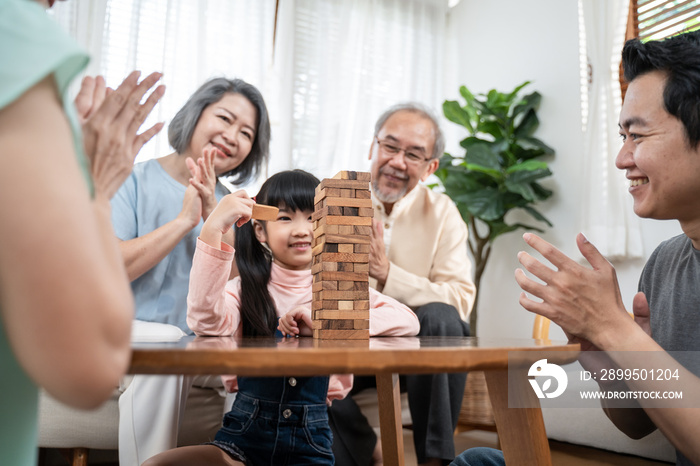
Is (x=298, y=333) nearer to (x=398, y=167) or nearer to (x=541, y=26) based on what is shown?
(x=398, y=167)

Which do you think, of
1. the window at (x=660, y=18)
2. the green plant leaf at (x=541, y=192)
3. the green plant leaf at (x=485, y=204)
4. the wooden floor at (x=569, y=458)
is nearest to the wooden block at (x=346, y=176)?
the wooden floor at (x=569, y=458)

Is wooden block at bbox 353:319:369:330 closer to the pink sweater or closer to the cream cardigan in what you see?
the pink sweater

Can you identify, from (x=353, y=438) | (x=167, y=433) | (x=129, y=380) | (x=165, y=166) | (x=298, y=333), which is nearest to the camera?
(x=298, y=333)

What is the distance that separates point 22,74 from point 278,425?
3.25ft

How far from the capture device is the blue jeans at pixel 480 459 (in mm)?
1124

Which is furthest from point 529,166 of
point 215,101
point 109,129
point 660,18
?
point 109,129

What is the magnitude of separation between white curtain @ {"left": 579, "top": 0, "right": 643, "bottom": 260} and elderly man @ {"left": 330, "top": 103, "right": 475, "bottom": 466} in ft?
3.44

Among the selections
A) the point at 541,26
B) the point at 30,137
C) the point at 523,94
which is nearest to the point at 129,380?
the point at 30,137

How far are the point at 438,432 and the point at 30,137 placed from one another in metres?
1.58

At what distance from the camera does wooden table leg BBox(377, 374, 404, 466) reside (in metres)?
1.22

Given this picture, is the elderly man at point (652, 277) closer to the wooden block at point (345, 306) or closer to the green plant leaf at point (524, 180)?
the wooden block at point (345, 306)

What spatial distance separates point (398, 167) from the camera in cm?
241

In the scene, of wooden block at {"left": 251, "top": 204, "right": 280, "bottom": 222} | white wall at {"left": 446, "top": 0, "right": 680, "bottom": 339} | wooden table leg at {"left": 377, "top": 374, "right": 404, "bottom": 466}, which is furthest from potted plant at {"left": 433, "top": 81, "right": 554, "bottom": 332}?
wooden block at {"left": 251, "top": 204, "right": 280, "bottom": 222}

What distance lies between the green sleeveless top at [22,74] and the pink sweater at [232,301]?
1.92 ft
